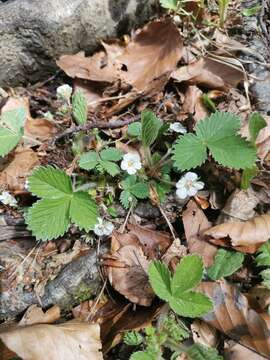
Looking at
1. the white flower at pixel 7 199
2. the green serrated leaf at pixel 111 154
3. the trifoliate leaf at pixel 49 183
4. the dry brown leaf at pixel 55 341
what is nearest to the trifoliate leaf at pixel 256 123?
the green serrated leaf at pixel 111 154

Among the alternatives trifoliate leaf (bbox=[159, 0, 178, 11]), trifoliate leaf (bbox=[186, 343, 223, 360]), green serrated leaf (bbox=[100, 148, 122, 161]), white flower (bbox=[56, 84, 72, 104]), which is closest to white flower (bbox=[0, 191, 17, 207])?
green serrated leaf (bbox=[100, 148, 122, 161])

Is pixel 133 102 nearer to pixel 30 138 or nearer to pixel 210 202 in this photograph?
pixel 30 138

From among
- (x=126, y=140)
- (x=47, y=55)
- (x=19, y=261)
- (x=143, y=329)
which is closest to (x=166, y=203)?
(x=126, y=140)

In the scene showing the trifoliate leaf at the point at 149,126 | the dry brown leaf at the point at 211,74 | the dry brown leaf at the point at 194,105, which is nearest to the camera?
the trifoliate leaf at the point at 149,126

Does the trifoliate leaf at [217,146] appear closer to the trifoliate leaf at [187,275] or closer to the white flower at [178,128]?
the white flower at [178,128]

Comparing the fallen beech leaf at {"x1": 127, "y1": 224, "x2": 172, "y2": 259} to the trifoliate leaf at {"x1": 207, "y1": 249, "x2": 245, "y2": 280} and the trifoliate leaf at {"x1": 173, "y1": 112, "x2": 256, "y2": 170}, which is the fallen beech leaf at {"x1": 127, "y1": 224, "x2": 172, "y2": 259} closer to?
the trifoliate leaf at {"x1": 207, "y1": 249, "x2": 245, "y2": 280}

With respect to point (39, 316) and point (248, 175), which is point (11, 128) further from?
point (248, 175)
